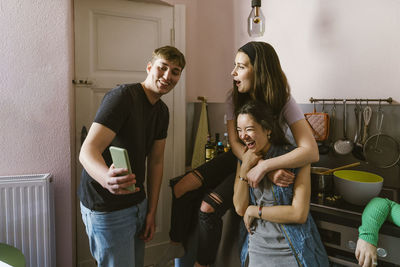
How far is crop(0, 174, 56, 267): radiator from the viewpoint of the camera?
1.73m

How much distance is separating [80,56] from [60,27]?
290 millimetres

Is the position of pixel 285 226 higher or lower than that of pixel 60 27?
lower

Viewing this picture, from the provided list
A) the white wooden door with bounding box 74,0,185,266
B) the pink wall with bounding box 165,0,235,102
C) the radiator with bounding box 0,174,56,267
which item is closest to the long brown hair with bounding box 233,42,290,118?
the pink wall with bounding box 165,0,235,102

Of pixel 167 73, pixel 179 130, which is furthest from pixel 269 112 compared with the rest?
pixel 179 130

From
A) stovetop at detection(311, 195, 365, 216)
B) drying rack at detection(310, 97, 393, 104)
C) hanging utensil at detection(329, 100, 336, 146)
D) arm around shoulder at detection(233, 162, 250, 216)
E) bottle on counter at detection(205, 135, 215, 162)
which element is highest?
drying rack at detection(310, 97, 393, 104)

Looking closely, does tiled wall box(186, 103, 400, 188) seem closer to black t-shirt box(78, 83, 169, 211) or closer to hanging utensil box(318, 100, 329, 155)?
hanging utensil box(318, 100, 329, 155)

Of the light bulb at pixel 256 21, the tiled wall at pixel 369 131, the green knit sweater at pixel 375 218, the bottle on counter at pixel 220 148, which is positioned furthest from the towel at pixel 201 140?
the green knit sweater at pixel 375 218

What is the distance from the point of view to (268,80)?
1.32 metres

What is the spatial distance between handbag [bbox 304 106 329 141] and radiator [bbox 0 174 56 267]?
5.25ft

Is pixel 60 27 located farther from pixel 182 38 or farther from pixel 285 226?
pixel 285 226

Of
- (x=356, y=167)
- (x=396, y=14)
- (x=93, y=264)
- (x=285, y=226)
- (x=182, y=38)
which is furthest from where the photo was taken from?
(x=182, y=38)

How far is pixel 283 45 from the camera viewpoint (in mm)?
2031

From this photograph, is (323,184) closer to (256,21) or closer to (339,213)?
(339,213)

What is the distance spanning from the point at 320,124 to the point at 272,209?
769 millimetres
